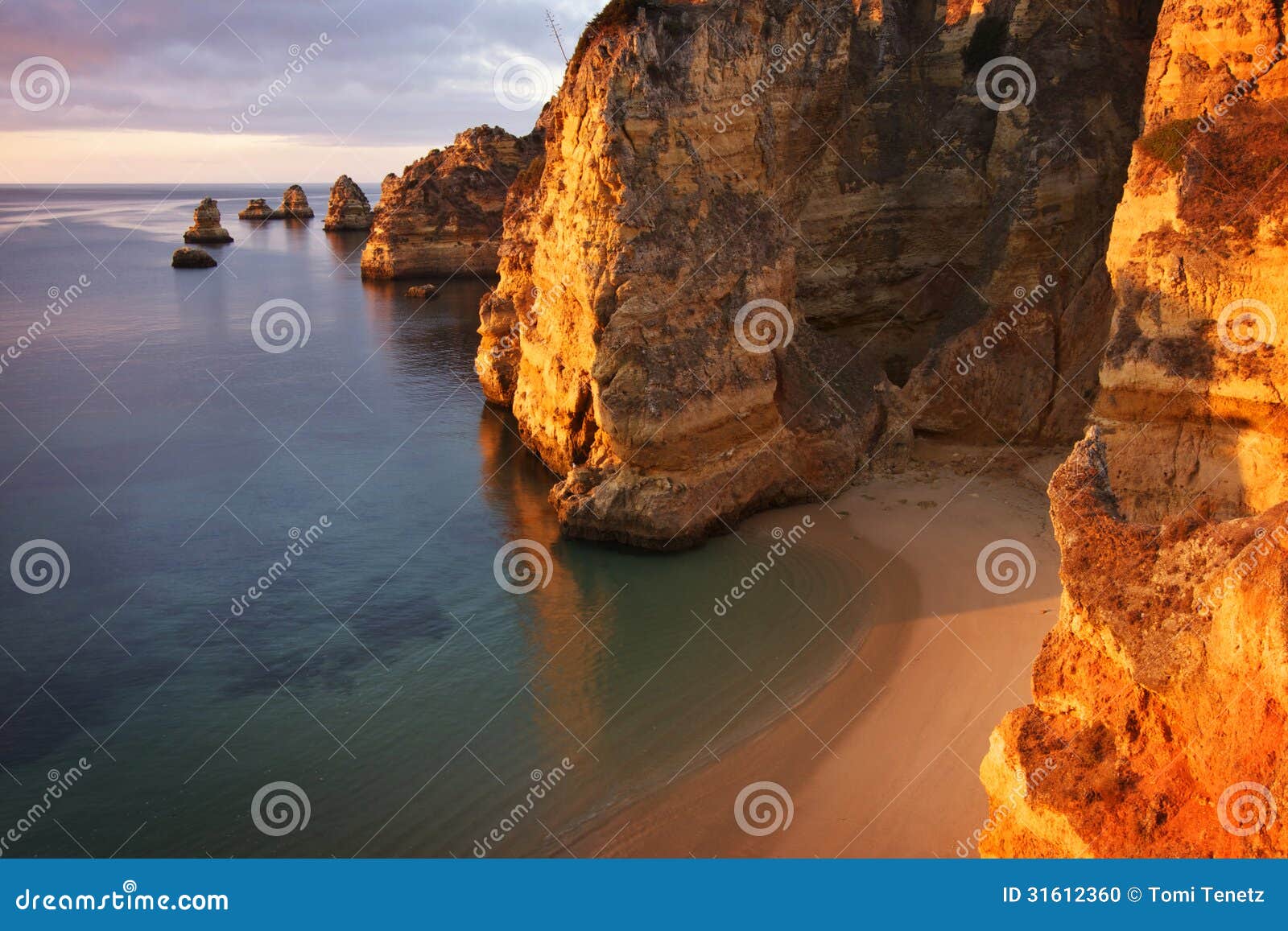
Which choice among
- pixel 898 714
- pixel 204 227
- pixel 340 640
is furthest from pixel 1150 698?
pixel 204 227

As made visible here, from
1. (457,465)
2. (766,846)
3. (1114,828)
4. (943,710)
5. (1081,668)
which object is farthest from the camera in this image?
(457,465)

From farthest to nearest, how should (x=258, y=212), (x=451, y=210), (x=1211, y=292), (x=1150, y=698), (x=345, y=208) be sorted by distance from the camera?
(x=258, y=212), (x=345, y=208), (x=451, y=210), (x=1211, y=292), (x=1150, y=698)

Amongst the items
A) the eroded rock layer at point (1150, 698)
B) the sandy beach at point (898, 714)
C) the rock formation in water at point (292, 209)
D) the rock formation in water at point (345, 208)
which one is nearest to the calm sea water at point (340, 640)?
the sandy beach at point (898, 714)

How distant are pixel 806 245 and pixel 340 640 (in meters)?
17.3

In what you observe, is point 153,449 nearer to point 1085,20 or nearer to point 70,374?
point 70,374

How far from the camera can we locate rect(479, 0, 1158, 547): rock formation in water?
81.4 feet

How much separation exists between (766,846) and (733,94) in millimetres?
18788

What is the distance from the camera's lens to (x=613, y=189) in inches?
987

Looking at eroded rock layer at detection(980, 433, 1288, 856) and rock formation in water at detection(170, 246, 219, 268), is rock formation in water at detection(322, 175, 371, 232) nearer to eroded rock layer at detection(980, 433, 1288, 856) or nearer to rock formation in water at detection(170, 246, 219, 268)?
rock formation in water at detection(170, 246, 219, 268)

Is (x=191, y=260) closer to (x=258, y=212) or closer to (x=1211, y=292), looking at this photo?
(x=258, y=212)

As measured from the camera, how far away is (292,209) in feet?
445

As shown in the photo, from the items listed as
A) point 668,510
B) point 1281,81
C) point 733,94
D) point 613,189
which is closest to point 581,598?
point 668,510

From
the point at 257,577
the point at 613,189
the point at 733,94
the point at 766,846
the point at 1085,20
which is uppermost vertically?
the point at 1085,20

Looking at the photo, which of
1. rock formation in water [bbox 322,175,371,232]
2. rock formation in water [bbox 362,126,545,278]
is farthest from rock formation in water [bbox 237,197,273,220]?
rock formation in water [bbox 362,126,545,278]
